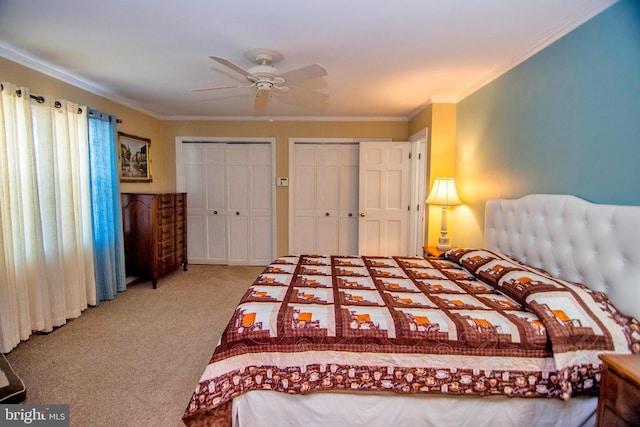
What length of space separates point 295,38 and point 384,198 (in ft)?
8.72

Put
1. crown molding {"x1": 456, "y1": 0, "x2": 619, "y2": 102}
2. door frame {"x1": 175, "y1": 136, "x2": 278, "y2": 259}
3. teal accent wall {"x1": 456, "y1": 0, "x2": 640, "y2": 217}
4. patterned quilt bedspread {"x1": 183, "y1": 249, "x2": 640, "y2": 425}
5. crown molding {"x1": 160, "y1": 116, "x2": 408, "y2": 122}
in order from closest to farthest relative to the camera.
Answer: patterned quilt bedspread {"x1": 183, "y1": 249, "x2": 640, "y2": 425} → teal accent wall {"x1": 456, "y1": 0, "x2": 640, "y2": 217} → crown molding {"x1": 456, "y1": 0, "x2": 619, "y2": 102} → crown molding {"x1": 160, "y1": 116, "x2": 408, "y2": 122} → door frame {"x1": 175, "y1": 136, "x2": 278, "y2": 259}

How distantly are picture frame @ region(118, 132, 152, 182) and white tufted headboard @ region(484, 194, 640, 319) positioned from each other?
417 centimetres

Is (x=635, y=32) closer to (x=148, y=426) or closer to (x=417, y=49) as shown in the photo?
(x=417, y=49)

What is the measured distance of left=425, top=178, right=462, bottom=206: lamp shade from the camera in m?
3.28

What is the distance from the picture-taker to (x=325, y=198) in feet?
15.7

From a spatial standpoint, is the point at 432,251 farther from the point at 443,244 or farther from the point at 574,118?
the point at 574,118

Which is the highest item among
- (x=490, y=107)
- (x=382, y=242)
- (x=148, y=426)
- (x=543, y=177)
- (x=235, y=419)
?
(x=490, y=107)

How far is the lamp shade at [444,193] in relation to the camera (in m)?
3.28

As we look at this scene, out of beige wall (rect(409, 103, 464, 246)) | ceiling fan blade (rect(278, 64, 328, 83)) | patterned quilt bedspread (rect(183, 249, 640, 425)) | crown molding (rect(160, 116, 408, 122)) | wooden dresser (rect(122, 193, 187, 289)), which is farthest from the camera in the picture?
Answer: crown molding (rect(160, 116, 408, 122))

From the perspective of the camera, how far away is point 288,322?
155 cm

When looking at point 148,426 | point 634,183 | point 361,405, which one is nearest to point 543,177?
point 634,183

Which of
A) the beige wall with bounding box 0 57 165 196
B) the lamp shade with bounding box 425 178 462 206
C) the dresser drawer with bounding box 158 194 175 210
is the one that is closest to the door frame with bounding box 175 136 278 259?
the beige wall with bounding box 0 57 165 196

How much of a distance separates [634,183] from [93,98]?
451cm

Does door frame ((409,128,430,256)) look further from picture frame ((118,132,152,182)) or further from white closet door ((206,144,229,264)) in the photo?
picture frame ((118,132,152,182))
